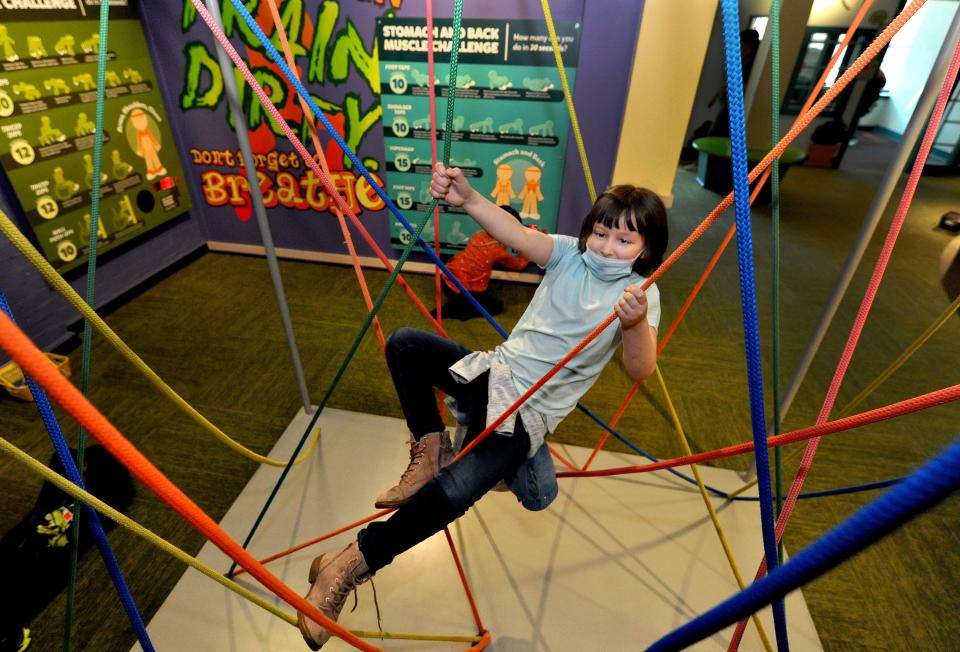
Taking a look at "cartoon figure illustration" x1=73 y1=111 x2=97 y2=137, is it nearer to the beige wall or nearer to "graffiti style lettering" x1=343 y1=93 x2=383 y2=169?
"graffiti style lettering" x1=343 y1=93 x2=383 y2=169

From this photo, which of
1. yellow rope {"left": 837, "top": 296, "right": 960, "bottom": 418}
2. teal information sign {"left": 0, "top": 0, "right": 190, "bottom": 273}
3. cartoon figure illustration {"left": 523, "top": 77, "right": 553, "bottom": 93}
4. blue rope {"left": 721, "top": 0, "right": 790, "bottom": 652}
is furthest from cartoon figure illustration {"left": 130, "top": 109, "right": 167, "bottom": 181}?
yellow rope {"left": 837, "top": 296, "right": 960, "bottom": 418}

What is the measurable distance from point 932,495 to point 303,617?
90cm

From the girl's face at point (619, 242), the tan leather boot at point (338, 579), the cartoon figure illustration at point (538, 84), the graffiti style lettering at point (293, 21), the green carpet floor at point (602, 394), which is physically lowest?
the green carpet floor at point (602, 394)

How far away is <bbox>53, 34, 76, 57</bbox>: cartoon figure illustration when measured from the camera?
201cm

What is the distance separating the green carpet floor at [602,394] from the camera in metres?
1.32

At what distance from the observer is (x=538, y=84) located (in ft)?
7.28

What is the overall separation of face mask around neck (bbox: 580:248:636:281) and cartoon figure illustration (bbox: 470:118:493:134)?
5.19 ft

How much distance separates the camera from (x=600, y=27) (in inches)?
Answer: 80.5

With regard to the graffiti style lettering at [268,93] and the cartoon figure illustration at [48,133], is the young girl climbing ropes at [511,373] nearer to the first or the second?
the graffiti style lettering at [268,93]

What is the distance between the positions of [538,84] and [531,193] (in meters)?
0.51

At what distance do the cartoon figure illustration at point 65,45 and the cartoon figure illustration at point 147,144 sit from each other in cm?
35

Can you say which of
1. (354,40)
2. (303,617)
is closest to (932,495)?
(303,617)

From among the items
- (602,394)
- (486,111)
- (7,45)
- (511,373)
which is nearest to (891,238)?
(511,373)

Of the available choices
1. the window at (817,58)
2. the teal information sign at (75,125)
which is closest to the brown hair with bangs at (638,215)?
the teal information sign at (75,125)
